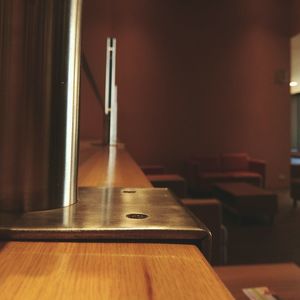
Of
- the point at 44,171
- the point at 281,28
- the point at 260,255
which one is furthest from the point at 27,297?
the point at 281,28

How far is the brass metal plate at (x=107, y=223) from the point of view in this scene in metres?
0.36

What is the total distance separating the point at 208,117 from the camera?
736cm

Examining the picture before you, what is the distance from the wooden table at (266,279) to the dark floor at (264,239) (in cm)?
141

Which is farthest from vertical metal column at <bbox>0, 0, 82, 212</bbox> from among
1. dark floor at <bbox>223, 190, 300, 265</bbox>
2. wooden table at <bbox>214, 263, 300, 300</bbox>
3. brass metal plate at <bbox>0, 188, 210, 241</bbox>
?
dark floor at <bbox>223, 190, 300, 265</bbox>

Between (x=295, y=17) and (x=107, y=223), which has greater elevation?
(x=295, y=17)

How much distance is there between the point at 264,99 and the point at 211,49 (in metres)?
1.58

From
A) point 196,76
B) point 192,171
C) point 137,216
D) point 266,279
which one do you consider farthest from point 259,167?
point 137,216

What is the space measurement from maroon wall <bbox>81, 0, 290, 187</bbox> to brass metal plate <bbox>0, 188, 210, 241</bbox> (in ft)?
21.6

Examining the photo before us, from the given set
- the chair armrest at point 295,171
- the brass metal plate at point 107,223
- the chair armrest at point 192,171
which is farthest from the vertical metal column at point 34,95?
the chair armrest at point 295,171

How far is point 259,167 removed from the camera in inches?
274

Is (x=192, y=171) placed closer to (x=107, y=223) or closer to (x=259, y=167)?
(x=259, y=167)

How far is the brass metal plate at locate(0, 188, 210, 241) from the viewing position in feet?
1.20

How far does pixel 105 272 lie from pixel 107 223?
0.34 ft

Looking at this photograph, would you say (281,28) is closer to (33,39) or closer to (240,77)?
(240,77)
